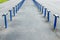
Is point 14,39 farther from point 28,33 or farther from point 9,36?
point 28,33

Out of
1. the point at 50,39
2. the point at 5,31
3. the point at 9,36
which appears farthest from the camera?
the point at 5,31

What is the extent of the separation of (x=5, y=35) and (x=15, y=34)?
542 millimetres

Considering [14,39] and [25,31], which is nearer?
[14,39]

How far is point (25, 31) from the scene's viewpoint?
27.2 feet

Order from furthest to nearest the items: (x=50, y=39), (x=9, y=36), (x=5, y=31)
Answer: (x=5, y=31)
(x=9, y=36)
(x=50, y=39)

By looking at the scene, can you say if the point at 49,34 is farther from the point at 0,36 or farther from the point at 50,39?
the point at 0,36

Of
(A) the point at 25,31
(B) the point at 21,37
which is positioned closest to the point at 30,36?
(B) the point at 21,37

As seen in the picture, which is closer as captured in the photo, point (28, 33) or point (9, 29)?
point (28, 33)

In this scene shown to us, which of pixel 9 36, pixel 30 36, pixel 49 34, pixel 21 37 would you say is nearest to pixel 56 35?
pixel 49 34

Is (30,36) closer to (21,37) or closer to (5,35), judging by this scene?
(21,37)

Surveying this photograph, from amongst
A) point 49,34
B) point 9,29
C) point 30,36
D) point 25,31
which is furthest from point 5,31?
point 49,34

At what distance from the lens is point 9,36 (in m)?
7.48

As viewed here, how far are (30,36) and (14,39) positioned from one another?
880 mm

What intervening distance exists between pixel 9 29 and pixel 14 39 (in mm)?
1831
